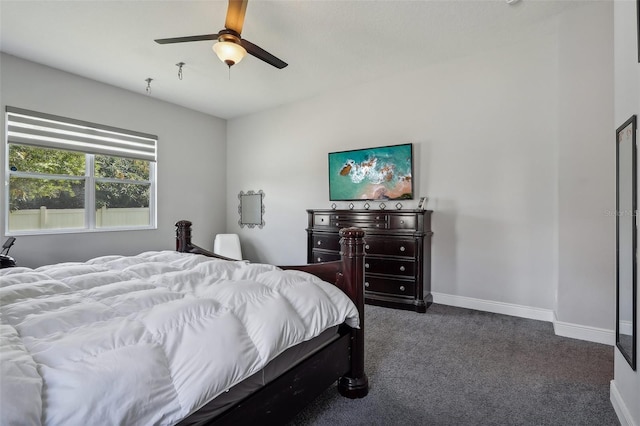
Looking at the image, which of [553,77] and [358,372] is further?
[553,77]

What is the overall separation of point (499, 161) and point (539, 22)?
1.32 meters

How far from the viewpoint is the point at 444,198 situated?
3.63m

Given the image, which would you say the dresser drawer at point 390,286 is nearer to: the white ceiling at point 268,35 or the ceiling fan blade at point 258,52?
the ceiling fan blade at point 258,52

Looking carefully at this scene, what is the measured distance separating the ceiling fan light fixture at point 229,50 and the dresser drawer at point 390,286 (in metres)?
2.55

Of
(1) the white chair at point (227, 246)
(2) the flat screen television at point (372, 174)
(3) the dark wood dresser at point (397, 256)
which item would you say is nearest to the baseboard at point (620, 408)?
(3) the dark wood dresser at point (397, 256)

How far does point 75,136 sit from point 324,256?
3.53 metres

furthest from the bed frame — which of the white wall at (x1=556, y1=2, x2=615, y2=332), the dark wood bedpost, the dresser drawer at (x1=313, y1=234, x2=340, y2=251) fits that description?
the white wall at (x1=556, y1=2, x2=615, y2=332)

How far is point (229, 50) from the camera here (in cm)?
232

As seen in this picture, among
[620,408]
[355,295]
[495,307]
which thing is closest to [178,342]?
[355,295]

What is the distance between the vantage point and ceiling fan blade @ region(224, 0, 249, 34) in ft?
7.08

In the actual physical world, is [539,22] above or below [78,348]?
above

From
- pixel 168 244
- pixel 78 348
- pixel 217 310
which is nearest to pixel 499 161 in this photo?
pixel 217 310

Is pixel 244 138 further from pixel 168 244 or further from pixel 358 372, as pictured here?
pixel 358 372

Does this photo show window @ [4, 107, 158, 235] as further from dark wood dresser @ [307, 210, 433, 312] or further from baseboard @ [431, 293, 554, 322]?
baseboard @ [431, 293, 554, 322]
